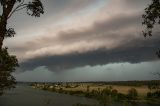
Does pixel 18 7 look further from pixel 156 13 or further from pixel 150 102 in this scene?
pixel 150 102

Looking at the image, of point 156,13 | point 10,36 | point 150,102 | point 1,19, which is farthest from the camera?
point 150,102

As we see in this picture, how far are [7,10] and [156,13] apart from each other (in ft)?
32.9

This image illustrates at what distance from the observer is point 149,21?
2130 centimetres

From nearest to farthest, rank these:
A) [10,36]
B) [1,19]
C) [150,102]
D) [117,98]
Result: [1,19] < [10,36] < [150,102] < [117,98]

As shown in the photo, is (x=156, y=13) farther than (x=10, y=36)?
Yes

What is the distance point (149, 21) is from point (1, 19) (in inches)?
415

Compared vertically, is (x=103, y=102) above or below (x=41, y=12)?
below

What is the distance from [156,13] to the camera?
20.3 metres

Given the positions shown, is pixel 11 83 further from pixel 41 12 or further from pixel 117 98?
pixel 117 98

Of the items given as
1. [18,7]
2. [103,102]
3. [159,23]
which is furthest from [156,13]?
[18,7]

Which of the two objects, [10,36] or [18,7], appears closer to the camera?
[18,7]

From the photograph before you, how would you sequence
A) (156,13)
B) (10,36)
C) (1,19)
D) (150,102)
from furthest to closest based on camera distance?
(150,102), (156,13), (10,36), (1,19)

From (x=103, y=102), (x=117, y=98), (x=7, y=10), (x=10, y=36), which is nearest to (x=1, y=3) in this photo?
(x=7, y=10)

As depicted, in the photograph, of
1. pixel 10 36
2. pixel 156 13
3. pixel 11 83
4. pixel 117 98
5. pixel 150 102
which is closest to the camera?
pixel 10 36
